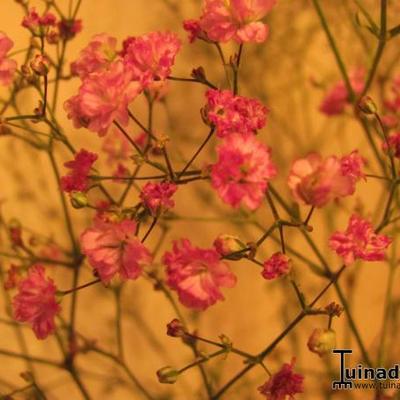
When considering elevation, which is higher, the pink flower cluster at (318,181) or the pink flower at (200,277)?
the pink flower cluster at (318,181)

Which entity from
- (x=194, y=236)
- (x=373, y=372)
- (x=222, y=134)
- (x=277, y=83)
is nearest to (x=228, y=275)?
(x=222, y=134)

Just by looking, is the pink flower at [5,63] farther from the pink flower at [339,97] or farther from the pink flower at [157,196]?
the pink flower at [339,97]

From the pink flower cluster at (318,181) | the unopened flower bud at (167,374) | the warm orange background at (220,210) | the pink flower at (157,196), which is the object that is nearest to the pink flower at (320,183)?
the pink flower cluster at (318,181)

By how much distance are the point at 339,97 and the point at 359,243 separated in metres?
0.42

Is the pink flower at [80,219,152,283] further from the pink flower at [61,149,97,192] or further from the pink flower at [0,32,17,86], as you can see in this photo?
the pink flower at [0,32,17,86]

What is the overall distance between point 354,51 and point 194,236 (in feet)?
1.41

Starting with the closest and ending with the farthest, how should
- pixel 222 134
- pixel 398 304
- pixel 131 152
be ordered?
pixel 222 134, pixel 131 152, pixel 398 304

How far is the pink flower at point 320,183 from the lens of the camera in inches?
17.1

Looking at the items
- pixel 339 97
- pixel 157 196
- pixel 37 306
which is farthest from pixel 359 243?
pixel 339 97

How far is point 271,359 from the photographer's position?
90cm

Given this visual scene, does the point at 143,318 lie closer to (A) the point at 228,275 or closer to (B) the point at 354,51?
(A) the point at 228,275

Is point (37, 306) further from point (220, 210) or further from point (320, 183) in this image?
point (220, 210)

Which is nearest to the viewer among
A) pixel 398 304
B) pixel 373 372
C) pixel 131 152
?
pixel 373 372

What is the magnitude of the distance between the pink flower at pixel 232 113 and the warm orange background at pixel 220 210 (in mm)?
322
